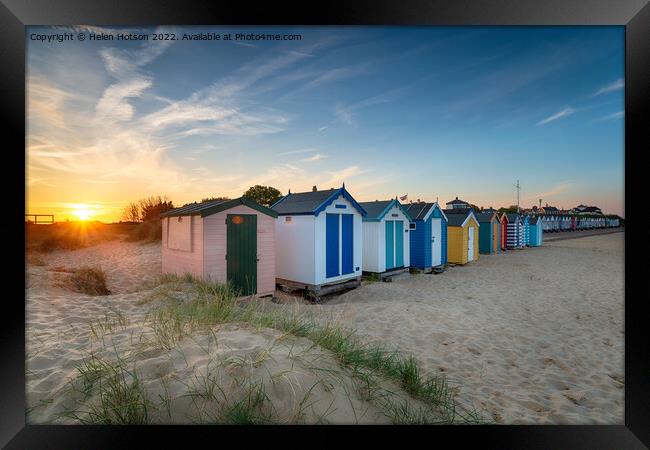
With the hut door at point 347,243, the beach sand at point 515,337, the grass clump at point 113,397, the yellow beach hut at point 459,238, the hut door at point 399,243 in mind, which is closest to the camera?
the grass clump at point 113,397

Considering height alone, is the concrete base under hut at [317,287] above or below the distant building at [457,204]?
below

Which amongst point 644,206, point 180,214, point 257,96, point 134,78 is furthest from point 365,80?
point 180,214

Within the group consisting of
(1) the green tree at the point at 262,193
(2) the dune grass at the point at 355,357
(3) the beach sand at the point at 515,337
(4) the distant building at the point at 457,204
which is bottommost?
(3) the beach sand at the point at 515,337

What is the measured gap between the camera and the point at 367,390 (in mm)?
2246

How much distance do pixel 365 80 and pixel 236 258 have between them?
4557 millimetres

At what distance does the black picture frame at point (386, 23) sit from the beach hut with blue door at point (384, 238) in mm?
8015

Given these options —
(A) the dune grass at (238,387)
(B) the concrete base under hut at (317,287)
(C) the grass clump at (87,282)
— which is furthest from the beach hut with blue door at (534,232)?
(C) the grass clump at (87,282)

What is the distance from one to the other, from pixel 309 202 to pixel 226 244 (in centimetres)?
293

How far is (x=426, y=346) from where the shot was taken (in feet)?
14.0

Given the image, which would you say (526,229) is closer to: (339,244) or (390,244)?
(390,244)

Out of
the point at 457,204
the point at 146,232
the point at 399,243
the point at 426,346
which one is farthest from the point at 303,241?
the point at 457,204

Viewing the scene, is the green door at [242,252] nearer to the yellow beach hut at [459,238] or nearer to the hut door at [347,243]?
the hut door at [347,243]

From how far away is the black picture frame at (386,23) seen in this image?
6.30 ft

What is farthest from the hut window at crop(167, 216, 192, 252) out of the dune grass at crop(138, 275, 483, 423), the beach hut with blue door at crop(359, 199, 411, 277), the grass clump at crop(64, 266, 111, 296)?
the beach hut with blue door at crop(359, 199, 411, 277)
